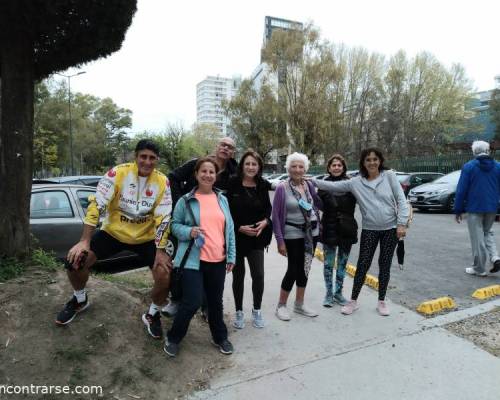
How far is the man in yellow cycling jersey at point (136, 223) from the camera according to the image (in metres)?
3.31

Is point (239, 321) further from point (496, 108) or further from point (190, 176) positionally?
point (496, 108)

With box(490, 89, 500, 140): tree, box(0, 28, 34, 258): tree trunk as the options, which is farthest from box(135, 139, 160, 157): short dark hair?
box(490, 89, 500, 140): tree

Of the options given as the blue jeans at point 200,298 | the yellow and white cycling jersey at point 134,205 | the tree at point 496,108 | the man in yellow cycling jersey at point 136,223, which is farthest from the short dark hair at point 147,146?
the tree at point 496,108

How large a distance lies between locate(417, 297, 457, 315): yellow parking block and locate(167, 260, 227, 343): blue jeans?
228 cm

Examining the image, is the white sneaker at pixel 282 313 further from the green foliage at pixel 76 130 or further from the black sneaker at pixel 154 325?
the green foliage at pixel 76 130

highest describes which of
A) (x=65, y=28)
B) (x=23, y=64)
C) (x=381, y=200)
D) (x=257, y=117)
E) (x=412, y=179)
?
(x=257, y=117)

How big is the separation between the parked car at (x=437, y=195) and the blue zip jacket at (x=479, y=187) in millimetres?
8577

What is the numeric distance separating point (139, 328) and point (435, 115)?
132 feet

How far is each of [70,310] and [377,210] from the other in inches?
124

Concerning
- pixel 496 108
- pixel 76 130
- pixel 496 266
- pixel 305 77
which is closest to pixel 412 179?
pixel 496 266

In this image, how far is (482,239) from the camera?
579cm

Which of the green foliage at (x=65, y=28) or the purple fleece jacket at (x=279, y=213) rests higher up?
the green foliage at (x=65, y=28)

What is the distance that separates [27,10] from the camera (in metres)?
3.69

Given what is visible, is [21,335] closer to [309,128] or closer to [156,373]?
[156,373]
